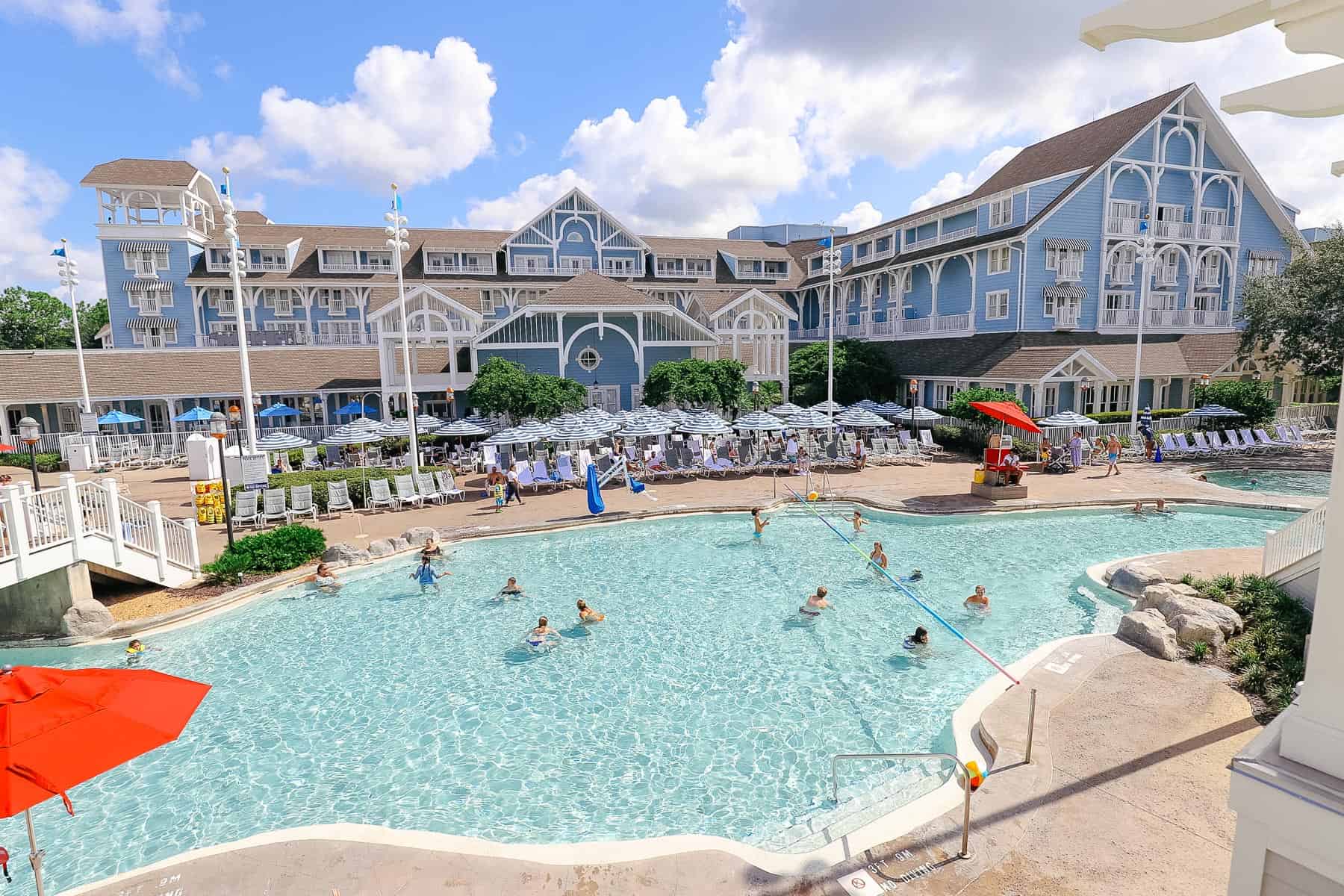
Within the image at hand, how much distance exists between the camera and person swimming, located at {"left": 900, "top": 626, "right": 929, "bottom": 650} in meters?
10.8

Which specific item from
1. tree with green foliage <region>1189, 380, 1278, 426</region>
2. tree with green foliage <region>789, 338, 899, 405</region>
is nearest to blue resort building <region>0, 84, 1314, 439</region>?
tree with green foliage <region>789, 338, 899, 405</region>

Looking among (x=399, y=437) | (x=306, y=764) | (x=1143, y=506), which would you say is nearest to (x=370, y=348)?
(x=399, y=437)

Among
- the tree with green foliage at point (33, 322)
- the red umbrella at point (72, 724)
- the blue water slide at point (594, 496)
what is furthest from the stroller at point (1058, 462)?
the tree with green foliage at point (33, 322)

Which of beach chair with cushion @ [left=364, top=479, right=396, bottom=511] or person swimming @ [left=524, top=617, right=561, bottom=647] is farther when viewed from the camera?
beach chair with cushion @ [left=364, top=479, right=396, bottom=511]

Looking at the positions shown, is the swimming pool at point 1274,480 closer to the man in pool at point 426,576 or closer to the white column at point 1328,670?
the man in pool at point 426,576

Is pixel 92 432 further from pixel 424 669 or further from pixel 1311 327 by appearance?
pixel 1311 327

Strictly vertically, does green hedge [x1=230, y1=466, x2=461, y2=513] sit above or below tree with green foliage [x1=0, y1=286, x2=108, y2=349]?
below

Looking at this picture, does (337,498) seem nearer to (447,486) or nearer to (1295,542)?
(447,486)

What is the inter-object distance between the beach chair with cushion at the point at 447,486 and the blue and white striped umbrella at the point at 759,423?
9609mm

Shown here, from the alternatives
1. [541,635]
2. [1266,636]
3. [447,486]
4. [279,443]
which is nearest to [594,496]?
[447,486]

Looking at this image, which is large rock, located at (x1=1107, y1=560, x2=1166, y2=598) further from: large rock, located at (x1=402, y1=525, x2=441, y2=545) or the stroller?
large rock, located at (x1=402, y1=525, x2=441, y2=545)

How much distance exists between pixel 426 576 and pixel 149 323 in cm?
3676

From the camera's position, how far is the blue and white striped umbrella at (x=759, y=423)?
24031 millimetres

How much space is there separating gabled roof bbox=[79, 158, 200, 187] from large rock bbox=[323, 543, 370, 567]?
118 ft
